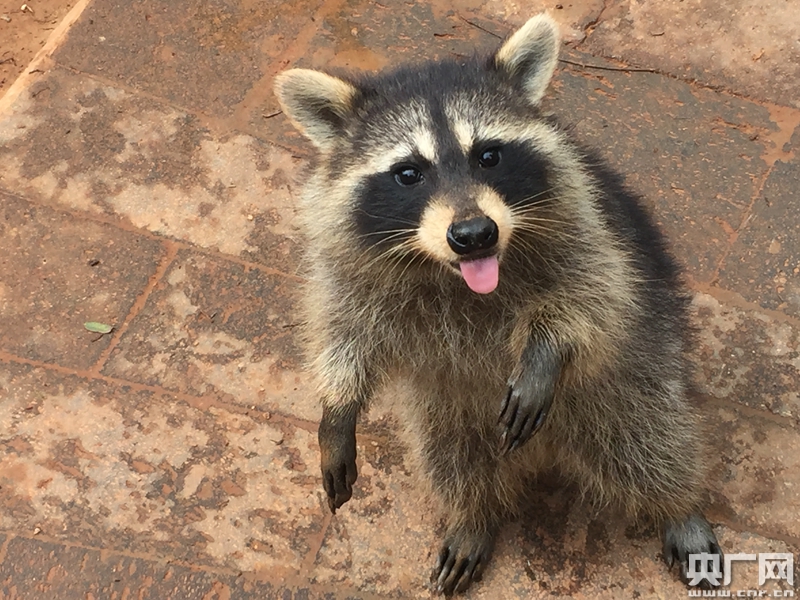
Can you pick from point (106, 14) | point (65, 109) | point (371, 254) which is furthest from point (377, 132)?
point (106, 14)

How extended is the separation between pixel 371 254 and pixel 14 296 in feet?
5.05

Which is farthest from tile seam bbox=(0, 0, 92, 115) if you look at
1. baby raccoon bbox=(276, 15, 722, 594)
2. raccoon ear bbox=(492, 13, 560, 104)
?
raccoon ear bbox=(492, 13, 560, 104)

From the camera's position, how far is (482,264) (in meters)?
1.78

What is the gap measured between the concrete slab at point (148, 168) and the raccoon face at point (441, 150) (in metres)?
1.00

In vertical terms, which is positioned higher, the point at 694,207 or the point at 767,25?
the point at 767,25

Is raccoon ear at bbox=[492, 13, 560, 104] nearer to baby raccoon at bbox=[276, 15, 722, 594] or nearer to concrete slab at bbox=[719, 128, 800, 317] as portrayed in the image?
baby raccoon at bbox=[276, 15, 722, 594]

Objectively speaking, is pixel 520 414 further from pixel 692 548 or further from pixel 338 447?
pixel 692 548

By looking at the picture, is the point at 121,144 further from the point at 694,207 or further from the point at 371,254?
the point at 694,207

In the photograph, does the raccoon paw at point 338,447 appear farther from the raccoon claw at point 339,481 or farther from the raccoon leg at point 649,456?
the raccoon leg at point 649,456

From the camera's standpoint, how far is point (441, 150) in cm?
184

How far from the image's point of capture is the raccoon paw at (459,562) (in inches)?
90.7

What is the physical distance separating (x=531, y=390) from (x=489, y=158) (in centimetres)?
55

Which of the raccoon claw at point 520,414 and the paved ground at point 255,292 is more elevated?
the raccoon claw at point 520,414

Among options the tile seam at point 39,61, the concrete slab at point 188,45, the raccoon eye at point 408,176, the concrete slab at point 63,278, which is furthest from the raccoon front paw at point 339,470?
the tile seam at point 39,61
